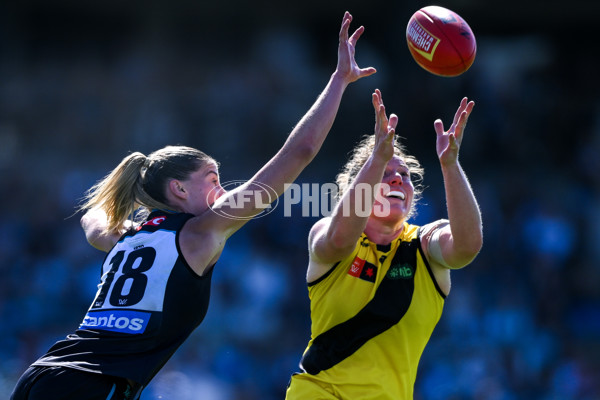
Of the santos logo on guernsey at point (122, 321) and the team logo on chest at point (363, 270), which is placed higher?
the santos logo on guernsey at point (122, 321)

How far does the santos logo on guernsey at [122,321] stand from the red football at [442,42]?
7.24ft

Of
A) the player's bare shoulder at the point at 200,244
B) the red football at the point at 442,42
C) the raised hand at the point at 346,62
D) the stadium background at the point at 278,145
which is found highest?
the raised hand at the point at 346,62

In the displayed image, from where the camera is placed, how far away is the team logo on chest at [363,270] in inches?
145

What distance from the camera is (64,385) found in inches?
121

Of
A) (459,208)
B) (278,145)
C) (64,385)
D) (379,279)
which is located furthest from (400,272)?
(278,145)

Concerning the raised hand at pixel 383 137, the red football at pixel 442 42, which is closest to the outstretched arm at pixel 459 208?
the raised hand at pixel 383 137

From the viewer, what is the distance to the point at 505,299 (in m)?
8.80

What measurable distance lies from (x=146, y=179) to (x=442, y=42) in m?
1.85

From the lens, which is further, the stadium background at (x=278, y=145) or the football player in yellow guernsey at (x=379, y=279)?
the stadium background at (x=278, y=145)

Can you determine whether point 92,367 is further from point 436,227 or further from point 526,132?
point 526,132

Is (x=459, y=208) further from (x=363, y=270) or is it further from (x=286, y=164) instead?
(x=286, y=164)

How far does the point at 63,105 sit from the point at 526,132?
6972 mm

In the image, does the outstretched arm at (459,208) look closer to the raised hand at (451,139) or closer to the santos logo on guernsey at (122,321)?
the raised hand at (451,139)

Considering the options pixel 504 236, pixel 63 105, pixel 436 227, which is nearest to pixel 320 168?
pixel 504 236
